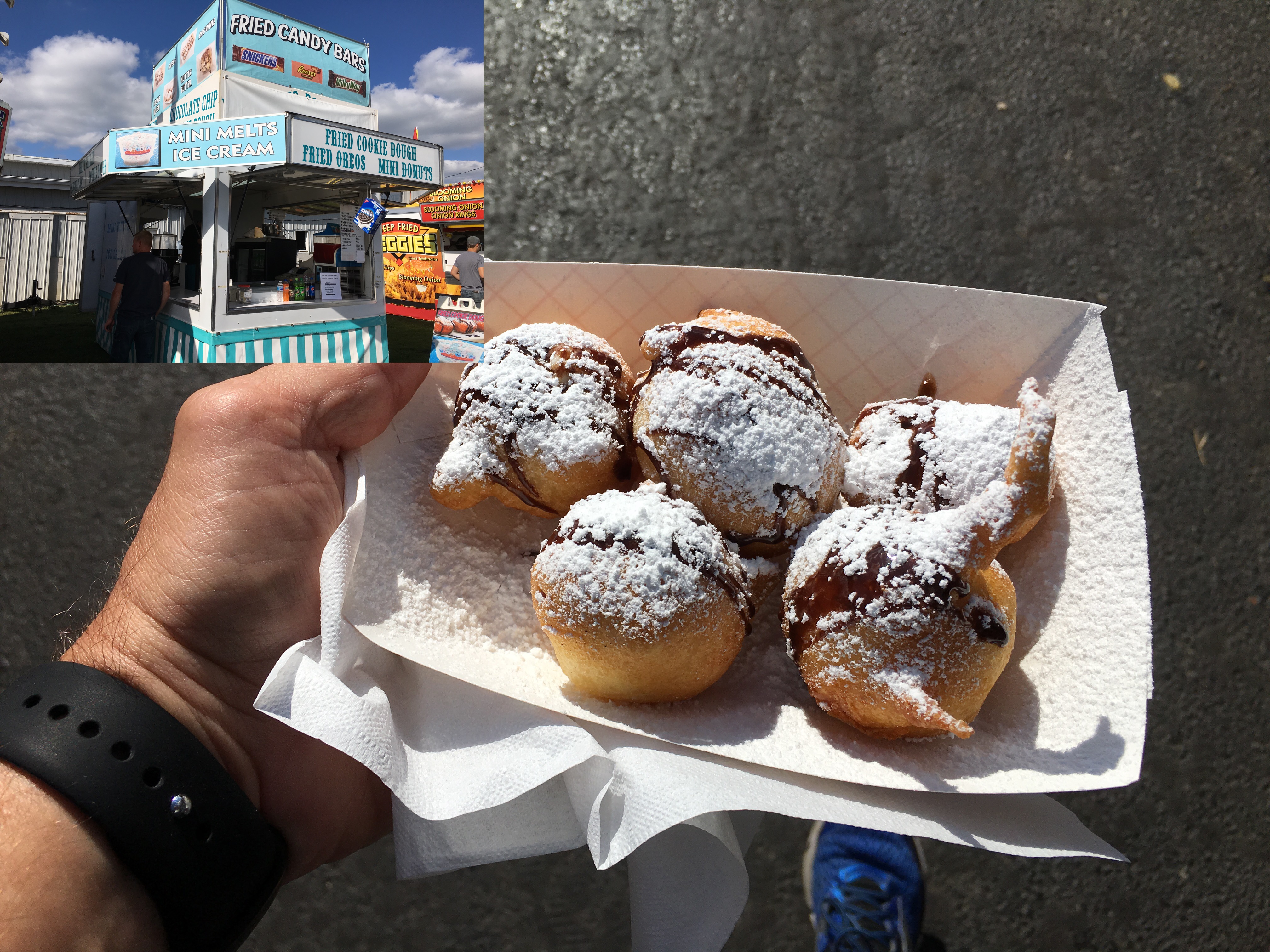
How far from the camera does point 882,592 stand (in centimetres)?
90

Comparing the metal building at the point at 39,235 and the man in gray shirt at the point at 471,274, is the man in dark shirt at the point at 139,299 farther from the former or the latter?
the man in gray shirt at the point at 471,274

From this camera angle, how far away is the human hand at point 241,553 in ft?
3.94

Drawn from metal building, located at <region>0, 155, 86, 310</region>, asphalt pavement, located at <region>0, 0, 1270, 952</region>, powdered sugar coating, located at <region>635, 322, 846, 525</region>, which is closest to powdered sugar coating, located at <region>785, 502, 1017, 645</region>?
powdered sugar coating, located at <region>635, 322, 846, 525</region>

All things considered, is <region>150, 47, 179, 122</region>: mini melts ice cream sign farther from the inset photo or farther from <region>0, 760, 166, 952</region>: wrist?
<region>0, 760, 166, 952</region>: wrist

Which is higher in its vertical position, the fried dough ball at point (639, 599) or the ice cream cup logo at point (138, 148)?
the ice cream cup logo at point (138, 148)

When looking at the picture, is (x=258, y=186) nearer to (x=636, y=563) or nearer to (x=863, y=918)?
(x=636, y=563)

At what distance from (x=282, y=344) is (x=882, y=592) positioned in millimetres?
1109

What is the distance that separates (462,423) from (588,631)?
371 mm

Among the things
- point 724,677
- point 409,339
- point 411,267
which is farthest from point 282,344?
point 724,677

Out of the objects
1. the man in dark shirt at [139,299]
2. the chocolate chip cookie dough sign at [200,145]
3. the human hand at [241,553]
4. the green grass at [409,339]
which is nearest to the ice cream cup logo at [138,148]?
the chocolate chip cookie dough sign at [200,145]

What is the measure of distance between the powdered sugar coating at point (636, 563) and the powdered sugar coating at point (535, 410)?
12cm

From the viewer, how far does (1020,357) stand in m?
1.18

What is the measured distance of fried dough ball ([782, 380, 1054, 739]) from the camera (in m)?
0.87

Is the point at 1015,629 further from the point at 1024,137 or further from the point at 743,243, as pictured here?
the point at 1024,137
